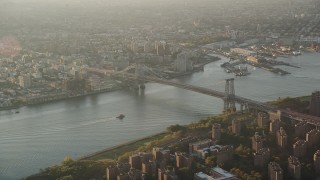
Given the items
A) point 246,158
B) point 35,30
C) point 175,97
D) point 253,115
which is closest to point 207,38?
point 35,30

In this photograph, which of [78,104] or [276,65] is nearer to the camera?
[78,104]

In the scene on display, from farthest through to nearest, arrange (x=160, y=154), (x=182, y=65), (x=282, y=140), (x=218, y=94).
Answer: (x=182, y=65) < (x=218, y=94) < (x=282, y=140) < (x=160, y=154)

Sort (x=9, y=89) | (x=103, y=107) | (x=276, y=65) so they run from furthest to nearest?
(x=276, y=65) < (x=9, y=89) < (x=103, y=107)

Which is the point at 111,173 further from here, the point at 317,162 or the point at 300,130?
the point at 300,130

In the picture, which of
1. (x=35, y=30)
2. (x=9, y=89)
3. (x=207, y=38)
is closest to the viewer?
(x=9, y=89)

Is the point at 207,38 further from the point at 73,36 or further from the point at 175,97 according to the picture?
the point at 175,97

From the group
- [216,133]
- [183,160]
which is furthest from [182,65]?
[183,160]

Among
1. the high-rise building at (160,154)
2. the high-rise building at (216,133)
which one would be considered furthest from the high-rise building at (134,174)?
the high-rise building at (216,133)
